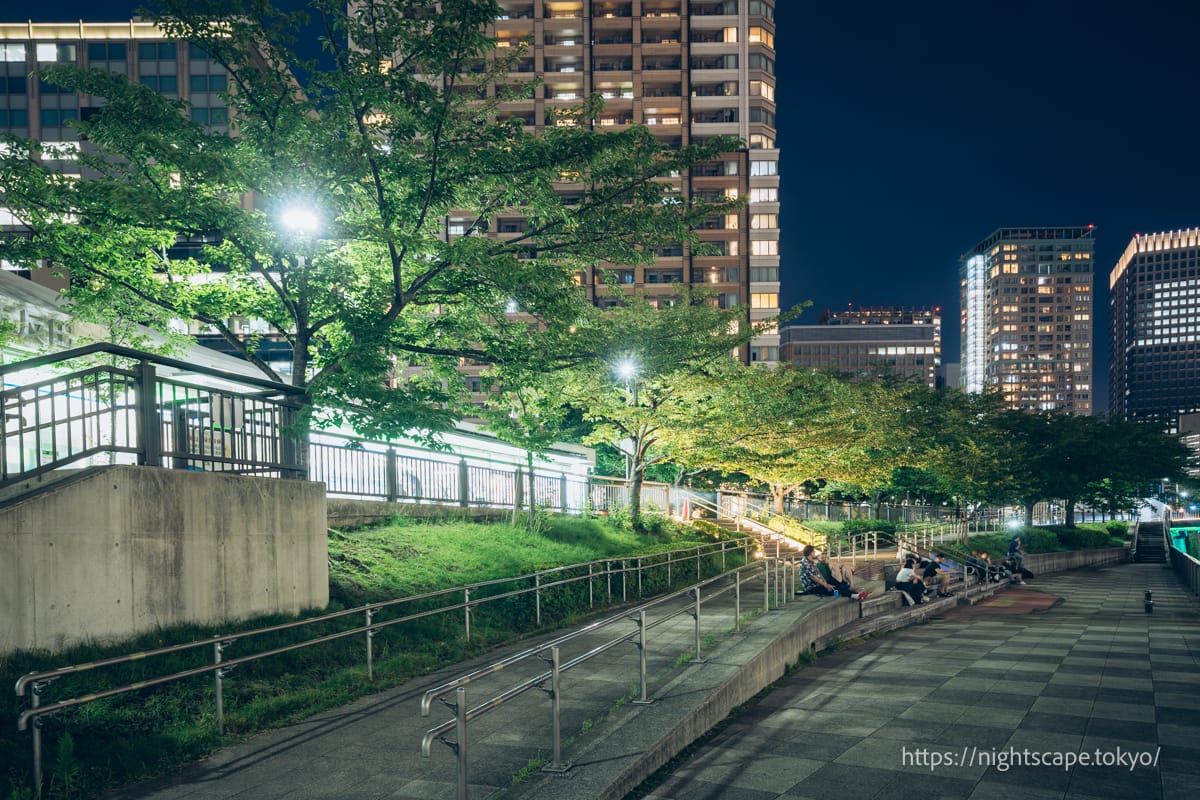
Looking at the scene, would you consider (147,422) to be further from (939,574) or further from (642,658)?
(939,574)

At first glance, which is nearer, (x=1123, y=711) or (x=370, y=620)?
(x=1123, y=711)

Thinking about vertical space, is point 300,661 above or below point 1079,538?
above

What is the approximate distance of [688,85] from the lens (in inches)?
3270

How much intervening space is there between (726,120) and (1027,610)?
71.7 meters

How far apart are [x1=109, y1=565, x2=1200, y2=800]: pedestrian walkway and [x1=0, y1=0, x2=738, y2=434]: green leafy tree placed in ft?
14.1

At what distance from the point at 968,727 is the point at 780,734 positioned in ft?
5.85

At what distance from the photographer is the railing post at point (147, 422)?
7840 mm

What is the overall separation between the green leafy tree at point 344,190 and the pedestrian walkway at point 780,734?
4.29 m

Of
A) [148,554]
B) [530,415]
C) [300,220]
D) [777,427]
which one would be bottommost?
[148,554]

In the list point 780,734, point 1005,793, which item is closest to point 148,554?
point 780,734

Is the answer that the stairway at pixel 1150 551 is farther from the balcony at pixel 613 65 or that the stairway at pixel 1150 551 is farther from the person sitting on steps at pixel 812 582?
the balcony at pixel 613 65

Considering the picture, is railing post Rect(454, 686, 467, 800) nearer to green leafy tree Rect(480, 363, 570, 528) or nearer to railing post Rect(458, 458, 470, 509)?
green leafy tree Rect(480, 363, 570, 528)

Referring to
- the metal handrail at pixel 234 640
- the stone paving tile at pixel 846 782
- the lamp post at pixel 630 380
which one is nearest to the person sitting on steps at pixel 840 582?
the metal handrail at pixel 234 640

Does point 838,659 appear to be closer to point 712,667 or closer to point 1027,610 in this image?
point 712,667
